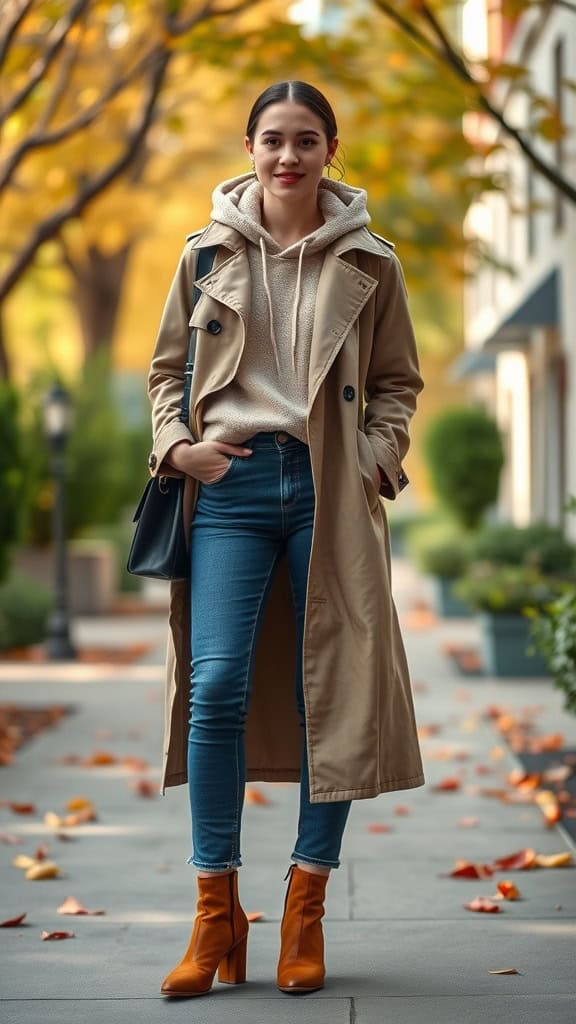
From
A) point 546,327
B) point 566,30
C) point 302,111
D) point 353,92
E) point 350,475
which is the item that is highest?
point 566,30

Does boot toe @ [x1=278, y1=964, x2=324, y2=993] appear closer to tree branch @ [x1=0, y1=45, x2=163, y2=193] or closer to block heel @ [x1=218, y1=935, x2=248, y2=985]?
block heel @ [x1=218, y1=935, x2=248, y2=985]

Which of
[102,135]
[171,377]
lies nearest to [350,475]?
[171,377]

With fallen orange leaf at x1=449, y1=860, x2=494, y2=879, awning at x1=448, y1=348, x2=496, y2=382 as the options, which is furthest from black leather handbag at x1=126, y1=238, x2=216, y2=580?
awning at x1=448, y1=348, x2=496, y2=382

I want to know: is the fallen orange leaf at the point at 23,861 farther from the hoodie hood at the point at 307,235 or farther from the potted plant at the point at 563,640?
the hoodie hood at the point at 307,235

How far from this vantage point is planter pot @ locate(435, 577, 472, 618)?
1747 centimetres

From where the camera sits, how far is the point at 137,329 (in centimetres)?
2902

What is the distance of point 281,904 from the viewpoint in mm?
4984

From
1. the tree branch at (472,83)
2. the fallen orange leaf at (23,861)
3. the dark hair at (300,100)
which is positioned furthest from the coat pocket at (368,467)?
the tree branch at (472,83)

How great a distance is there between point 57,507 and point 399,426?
10.5 m

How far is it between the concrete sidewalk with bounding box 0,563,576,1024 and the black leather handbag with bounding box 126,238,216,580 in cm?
108

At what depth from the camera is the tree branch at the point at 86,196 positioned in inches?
424

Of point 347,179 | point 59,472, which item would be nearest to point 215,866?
point 59,472

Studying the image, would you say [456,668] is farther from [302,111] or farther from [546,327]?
[302,111]

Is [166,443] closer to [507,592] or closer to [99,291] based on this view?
[507,592]
